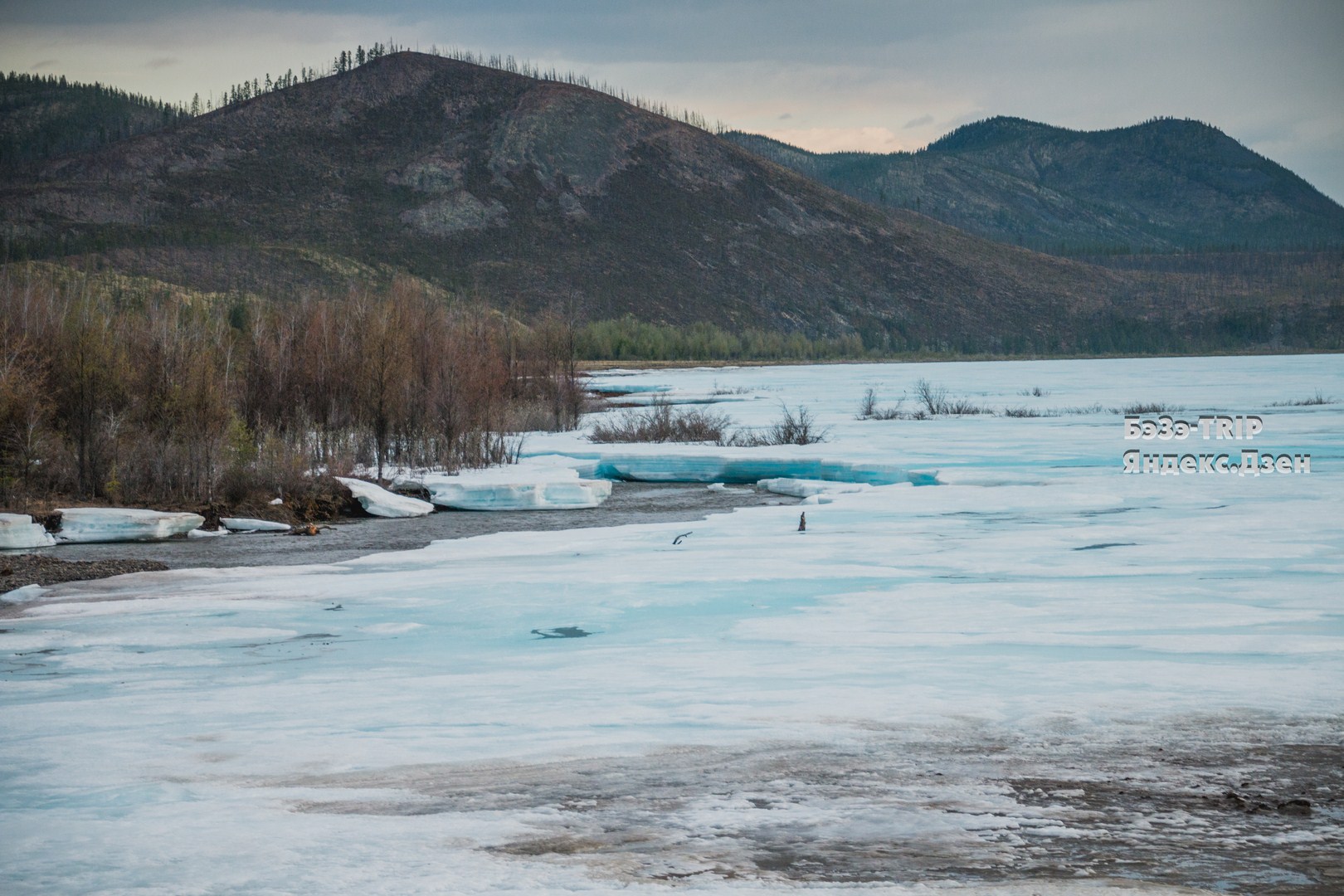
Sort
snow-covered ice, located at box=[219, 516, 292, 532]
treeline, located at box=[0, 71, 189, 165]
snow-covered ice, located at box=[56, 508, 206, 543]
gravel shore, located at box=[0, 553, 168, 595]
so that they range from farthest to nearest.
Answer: treeline, located at box=[0, 71, 189, 165] < snow-covered ice, located at box=[219, 516, 292, 532] < snow-covered ice, located at box=[56, 508, 206, 543] < gravel shore, located at box=[0, 553, 168, 595]

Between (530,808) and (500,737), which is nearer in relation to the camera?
(530,808)

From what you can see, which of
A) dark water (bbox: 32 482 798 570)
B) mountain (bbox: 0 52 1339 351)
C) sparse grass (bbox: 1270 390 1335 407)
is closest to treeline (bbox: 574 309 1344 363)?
mountain (bbox: 0 52 1339 351)

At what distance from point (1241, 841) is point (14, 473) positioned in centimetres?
1473

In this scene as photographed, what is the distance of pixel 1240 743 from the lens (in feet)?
18.0

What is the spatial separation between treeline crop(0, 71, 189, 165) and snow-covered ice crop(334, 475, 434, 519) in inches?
5559

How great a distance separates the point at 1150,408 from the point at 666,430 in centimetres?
1376

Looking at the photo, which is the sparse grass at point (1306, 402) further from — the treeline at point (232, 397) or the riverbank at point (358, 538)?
the treeline at point (232, 397)

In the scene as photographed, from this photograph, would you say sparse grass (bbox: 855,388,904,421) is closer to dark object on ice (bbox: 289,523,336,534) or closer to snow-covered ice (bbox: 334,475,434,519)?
snow-covered ice (bbox: 334,475,434,519)

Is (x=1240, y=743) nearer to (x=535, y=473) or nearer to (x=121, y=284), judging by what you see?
(x=535, y=473)

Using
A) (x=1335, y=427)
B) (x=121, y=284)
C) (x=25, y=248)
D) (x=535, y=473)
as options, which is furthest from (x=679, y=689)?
(x=25, y=248)

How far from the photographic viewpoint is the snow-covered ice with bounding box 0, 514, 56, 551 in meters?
13.1

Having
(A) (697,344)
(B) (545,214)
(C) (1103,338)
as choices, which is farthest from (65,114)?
(C) (1103,338)

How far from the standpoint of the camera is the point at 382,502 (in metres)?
16.5

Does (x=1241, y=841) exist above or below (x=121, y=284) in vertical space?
below
